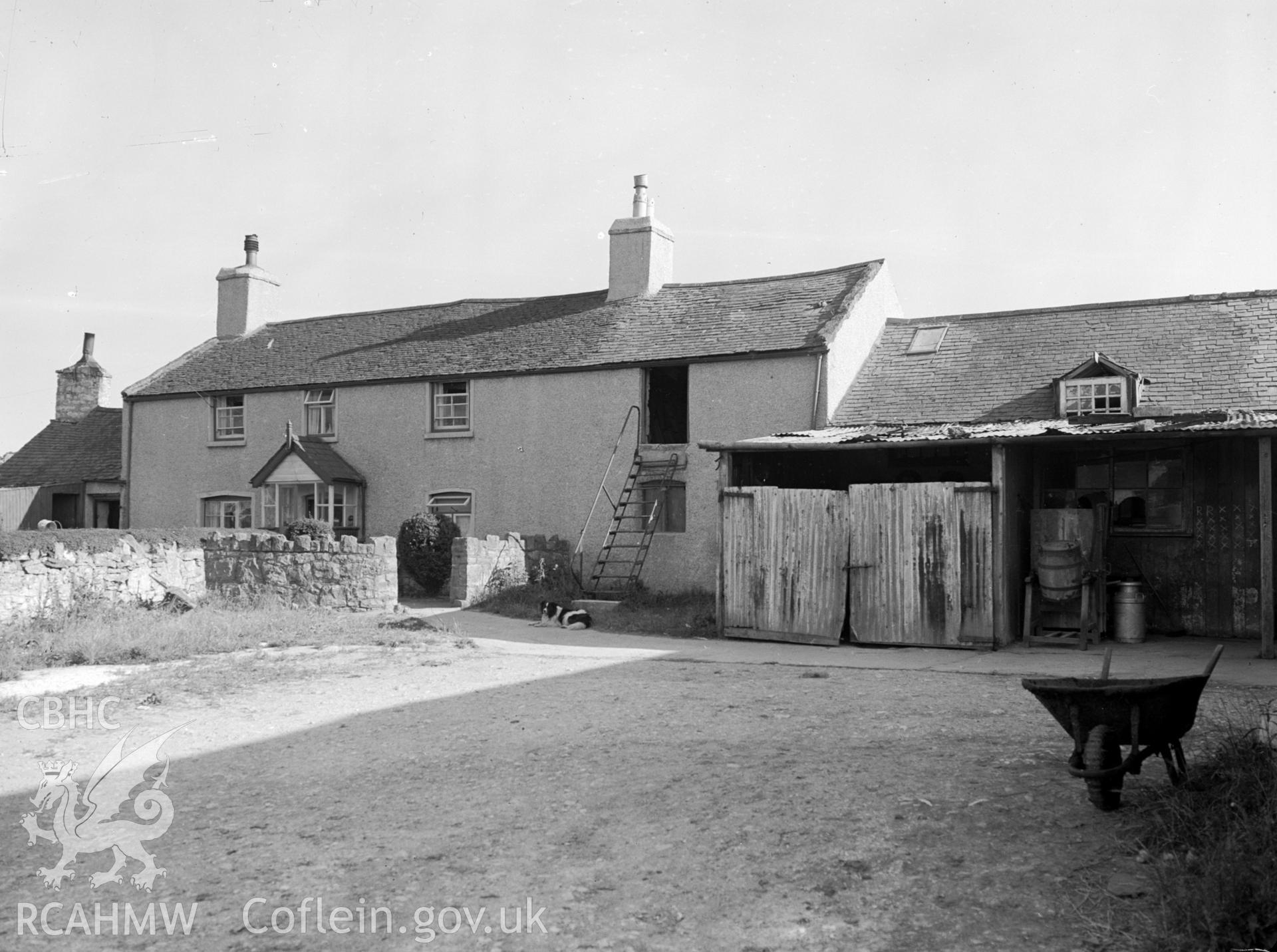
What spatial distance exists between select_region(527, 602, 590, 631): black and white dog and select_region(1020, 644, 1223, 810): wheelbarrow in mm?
11511

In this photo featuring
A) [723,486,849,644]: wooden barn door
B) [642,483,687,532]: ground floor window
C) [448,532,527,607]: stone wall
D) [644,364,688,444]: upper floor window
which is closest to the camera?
[723,486,849,644]: wooden barn door

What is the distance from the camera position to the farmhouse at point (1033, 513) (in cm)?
1368

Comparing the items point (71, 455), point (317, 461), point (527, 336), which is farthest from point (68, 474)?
point (527, 336)

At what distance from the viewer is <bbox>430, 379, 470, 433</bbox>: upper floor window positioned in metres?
23.5

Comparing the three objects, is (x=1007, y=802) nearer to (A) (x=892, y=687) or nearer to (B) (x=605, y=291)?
(A) (x=892, y=687)

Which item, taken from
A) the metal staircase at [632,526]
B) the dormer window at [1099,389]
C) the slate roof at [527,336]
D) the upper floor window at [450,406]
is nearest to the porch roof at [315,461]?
the slate roof at [527,336]

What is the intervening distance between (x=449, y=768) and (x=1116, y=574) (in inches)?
448

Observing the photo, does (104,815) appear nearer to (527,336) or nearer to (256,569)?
(256,569)

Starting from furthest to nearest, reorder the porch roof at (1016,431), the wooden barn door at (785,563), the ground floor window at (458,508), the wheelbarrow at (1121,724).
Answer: the ground floor window at (458,508) < the wooden barn door at (785,563) < the porch roof at (1016,431) < the wheelbarrow at (1121,724)

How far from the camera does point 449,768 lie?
6.89 meters

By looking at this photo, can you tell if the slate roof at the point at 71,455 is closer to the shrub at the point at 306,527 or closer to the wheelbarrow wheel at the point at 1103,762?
the shrub at the point at 306,527

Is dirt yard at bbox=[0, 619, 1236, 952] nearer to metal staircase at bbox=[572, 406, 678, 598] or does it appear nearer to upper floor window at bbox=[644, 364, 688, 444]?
metal staircase at bbox=[572, 406, 678, 598]

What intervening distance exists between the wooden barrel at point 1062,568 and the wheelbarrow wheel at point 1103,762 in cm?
919

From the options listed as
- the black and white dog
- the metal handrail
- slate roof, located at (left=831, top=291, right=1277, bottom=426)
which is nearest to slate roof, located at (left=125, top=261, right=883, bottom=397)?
the metal handrail
